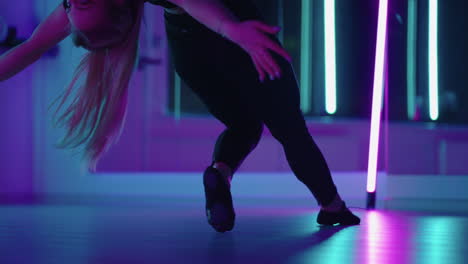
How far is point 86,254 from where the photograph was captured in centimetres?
136

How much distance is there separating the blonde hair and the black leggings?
0.49 feet

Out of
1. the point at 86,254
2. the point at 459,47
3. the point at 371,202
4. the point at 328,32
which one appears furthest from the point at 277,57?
the point at 459,47

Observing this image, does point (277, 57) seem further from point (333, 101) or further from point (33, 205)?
point (333, 101)

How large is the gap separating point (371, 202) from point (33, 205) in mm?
1351

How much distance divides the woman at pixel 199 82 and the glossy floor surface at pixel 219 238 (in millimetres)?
142

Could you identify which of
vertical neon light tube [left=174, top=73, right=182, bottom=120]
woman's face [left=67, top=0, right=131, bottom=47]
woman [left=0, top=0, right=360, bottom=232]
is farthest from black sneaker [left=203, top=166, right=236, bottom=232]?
vertical neon light tube [left=174, top=73, right=182, bottom=120]

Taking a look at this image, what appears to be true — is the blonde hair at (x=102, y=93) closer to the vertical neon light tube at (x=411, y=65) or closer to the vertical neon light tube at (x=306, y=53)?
the vertical neon light tube at (x=306, y=53)

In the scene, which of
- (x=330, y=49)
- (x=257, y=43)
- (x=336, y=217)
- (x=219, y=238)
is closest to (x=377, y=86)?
(x=330, y=49)

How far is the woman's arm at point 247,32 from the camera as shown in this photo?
1244mm

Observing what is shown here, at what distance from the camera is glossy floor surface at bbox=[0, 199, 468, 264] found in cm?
132

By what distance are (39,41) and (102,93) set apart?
0.19m

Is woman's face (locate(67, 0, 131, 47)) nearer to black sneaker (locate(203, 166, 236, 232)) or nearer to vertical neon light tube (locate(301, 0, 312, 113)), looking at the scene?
black sneaker (locate(203, 166, 236, 232))

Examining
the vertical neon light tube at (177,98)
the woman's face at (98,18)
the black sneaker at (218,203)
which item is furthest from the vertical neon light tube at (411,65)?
the woman's face at (98,18)

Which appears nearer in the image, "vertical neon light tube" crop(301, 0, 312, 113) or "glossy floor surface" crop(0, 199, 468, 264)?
"glossy floor surface" crop(0, 199, 468, 264)
